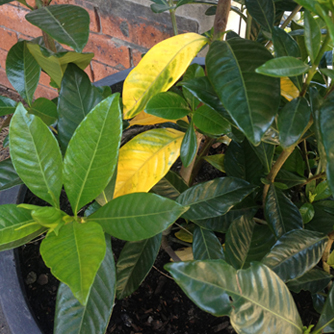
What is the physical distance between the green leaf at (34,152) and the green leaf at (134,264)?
0.78ft

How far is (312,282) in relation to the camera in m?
0.57

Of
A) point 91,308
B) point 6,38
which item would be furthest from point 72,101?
point 6,38

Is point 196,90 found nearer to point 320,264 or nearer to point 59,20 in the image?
point 59,20

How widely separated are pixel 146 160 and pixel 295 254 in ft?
0.91

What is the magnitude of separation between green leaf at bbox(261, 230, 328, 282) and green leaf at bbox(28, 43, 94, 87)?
43 centimetres

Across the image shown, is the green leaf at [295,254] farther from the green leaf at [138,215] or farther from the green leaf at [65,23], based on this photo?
the green leaf at [65,23]

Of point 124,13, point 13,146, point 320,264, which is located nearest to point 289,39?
point 13,146

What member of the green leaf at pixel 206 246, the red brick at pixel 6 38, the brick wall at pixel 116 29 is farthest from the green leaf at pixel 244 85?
the red brick at pixel 6 38

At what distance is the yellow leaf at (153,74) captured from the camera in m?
0.49

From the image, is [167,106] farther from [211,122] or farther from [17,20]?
[17,20]

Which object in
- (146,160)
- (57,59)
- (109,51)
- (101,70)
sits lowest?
(101,70)

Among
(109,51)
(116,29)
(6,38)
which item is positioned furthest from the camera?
(6,38)

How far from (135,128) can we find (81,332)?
666 mm

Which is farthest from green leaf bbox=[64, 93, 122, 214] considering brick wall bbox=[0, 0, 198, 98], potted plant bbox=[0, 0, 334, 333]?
brick wall bbox=[0, 0, 198, 98]
